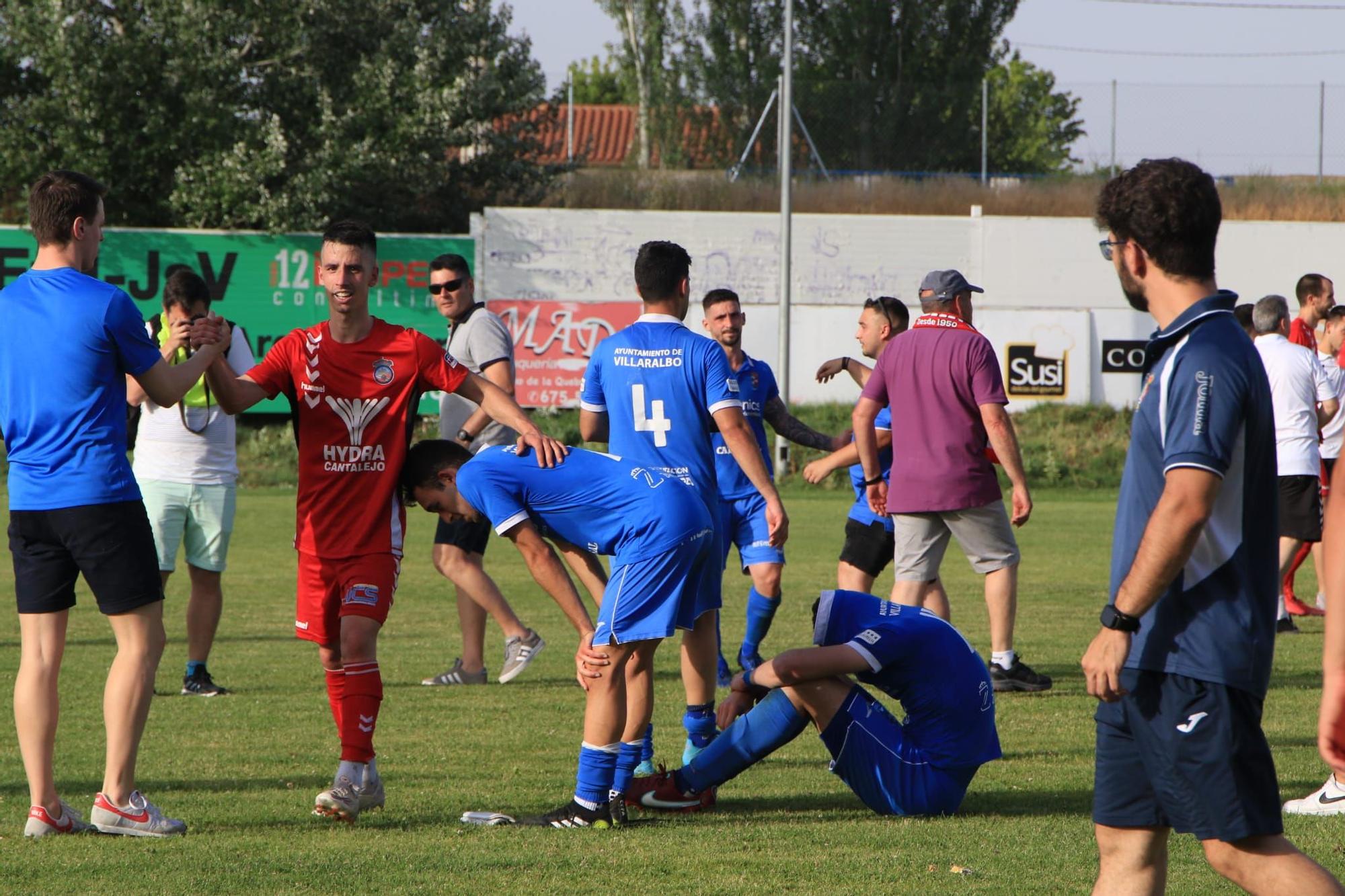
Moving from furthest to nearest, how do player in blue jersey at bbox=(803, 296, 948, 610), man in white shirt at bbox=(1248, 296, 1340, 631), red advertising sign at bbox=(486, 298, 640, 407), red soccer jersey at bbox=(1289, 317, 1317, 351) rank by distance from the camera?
red advertising sign at bbox=(486, 298, 640, 407), red soccer jersey at bbox=(1289, 317, 1317, 351), man in white shirt at bbox=(1248, 296, 1340, 631), player in blue jersey at bbox=(803, 296, 948, 610)

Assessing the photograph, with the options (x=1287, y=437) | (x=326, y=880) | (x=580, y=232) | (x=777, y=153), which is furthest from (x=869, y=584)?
(x=777, y=153)

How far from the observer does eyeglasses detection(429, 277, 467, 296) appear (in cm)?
826

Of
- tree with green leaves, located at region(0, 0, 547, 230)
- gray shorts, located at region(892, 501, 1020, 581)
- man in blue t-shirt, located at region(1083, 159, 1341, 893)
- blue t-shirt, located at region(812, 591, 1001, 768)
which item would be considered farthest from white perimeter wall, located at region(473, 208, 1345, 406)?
man in blue t-shirt, located at region(1083, 159, 1341, 893)

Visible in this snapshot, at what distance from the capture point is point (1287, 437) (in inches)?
400

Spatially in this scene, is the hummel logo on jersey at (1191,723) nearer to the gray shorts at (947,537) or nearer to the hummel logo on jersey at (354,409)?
the hummel logo on jersey at (354,409)

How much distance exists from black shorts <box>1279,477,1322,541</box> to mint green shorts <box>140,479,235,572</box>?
703 centimetres

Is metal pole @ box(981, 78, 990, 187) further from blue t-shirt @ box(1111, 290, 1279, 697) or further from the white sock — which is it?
blue t-shirt @ box(1111, 290, 1279, 697)

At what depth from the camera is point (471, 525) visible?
27.8 feet

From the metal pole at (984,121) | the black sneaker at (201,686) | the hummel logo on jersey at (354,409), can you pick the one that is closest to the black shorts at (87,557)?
the hummel logo on jersey at (354,409)

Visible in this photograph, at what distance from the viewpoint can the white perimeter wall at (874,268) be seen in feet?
89.4

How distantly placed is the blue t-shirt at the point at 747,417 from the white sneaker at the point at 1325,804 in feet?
10.8

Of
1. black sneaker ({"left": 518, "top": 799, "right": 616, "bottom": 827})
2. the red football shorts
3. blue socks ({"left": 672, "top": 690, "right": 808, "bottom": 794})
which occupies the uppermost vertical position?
the red football shorts

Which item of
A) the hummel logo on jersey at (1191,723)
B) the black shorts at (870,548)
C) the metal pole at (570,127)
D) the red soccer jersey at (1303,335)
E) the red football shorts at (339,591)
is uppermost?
the metal pole at (570,127)

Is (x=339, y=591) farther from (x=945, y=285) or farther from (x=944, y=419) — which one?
(x=945, y=285)
